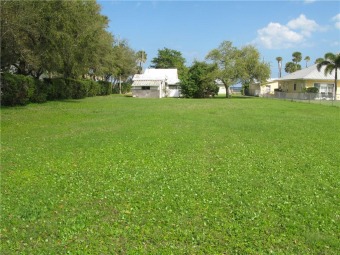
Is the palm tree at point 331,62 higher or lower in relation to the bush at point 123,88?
higher

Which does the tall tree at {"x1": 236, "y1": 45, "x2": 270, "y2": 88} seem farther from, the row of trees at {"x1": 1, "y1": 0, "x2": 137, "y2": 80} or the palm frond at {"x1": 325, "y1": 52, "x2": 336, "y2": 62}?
the row of trees at {"x1": 1, "y1": 0, "x2": 137, "y2": 80}

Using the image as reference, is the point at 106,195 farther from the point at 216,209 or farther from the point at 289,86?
the point at 289,86

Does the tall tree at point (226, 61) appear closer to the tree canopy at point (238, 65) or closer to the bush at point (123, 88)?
the tree canopy at point (238, 65)

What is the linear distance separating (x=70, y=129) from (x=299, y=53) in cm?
9275

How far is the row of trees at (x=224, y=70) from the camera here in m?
50.5

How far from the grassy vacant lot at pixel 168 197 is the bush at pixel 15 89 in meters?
12.4

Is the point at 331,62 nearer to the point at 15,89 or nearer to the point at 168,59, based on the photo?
the point at 15,89

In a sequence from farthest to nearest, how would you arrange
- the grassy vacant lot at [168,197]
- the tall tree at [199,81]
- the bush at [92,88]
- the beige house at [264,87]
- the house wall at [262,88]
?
1. the house wall at [262,88]
2. the beige house at [264,87]
3. the tall tree at [199,81]
4. the bush at [92,88]
5. the grassy vacant lot at [168,197]

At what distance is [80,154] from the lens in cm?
853

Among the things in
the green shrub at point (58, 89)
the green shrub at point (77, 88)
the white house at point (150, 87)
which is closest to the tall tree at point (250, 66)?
the white house at point (150, 87)

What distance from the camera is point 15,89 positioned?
21641mm

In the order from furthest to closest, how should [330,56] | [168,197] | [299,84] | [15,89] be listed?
1. [299,84]
2. [330,56]
3. [15,89]
4. [168,197]

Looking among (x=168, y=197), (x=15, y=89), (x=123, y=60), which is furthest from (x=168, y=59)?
(x=168, y=197)

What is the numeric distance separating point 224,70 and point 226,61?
6.01 ft
